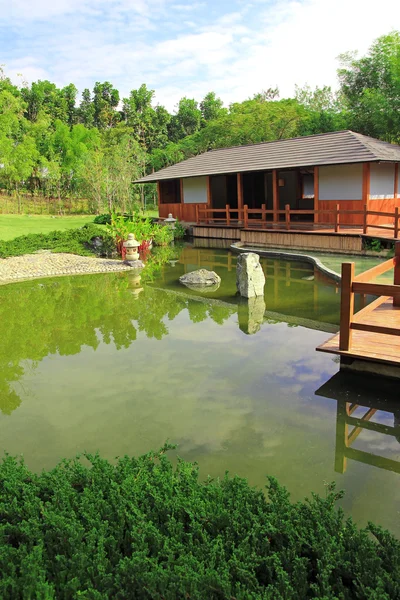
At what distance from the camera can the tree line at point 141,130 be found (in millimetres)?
28516

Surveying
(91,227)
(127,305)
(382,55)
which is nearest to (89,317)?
(127,305)

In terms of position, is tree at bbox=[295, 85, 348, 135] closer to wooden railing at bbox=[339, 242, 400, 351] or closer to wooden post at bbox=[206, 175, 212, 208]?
wooden post at bbox=[206, 175, 212, 208]

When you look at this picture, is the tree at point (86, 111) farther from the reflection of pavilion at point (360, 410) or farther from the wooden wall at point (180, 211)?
the reflection of pavilion at point (360, 410)

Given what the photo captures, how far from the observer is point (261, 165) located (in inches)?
764

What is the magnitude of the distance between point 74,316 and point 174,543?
284 inches

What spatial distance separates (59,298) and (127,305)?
1.88m

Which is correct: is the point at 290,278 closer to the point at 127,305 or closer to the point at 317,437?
the point at 127,305

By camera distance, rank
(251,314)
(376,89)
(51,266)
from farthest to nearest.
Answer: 1. (376,89)
2. (51,266)
3. (251,314)

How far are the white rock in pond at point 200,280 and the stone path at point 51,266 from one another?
295cm

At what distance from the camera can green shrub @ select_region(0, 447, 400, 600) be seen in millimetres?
2248

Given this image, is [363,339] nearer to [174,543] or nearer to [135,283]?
[174,543]

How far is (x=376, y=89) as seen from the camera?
93.4 feet

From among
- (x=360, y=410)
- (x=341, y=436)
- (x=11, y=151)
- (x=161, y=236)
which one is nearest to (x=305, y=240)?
(x=161, y=236)

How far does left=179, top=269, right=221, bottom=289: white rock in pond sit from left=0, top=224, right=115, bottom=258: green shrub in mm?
6182
